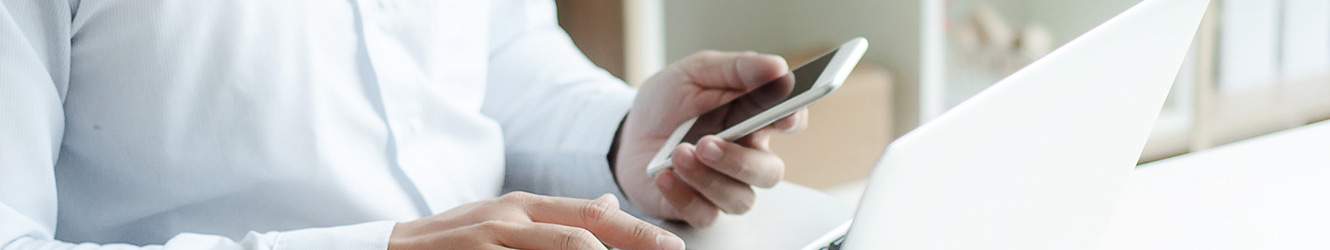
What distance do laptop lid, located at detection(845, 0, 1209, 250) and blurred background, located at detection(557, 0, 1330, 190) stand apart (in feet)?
4.49

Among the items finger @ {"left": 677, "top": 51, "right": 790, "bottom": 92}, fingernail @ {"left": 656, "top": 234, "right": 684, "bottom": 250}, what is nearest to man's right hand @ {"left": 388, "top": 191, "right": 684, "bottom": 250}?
fingernail @ {"left": 656, "top": 234, "right": 684, "bottom": 250}

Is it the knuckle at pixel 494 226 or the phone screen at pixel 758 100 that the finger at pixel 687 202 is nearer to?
the phone screen at pixel 758 100

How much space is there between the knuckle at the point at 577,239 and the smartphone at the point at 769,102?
16cm

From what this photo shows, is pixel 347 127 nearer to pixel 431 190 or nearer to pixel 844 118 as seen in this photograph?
pixel 431 190

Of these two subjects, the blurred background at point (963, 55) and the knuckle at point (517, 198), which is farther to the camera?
the blurred background at point (963, 55)

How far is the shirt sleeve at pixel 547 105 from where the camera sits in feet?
2.34

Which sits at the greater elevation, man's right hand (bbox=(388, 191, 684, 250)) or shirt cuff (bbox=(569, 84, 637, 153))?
man's right hand (bbox=(388, 191, 684, 250))

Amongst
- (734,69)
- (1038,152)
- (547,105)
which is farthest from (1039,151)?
(547,105)

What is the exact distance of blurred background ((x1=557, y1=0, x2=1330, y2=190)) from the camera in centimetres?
178

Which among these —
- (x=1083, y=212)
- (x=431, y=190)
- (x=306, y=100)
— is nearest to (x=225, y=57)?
(x=306, y=100)

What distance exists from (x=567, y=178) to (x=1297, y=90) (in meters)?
1.87

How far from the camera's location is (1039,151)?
A: 259mm

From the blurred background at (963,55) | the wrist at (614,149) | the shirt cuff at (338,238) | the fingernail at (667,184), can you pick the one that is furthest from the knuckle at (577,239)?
the blurred background at (963,55)

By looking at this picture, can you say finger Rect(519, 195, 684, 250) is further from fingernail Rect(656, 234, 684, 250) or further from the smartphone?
the smartphone
